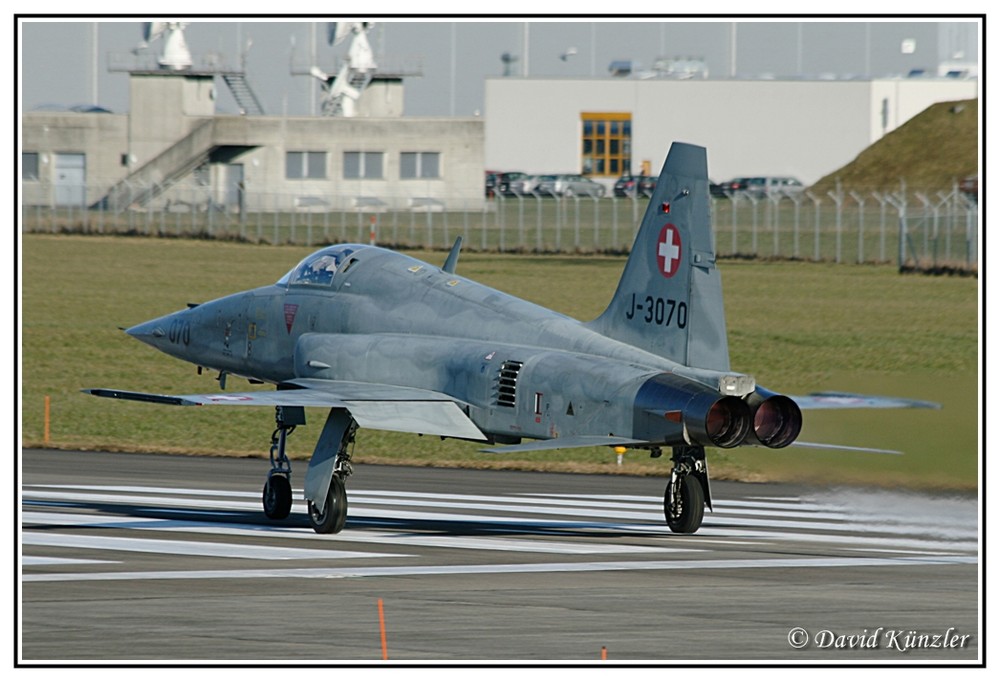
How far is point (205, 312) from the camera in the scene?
24.1m

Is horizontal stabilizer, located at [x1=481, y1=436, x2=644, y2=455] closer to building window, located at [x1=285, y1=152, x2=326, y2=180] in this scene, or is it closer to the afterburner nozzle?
the afterburner nozzle

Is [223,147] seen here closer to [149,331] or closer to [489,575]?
[149,331]

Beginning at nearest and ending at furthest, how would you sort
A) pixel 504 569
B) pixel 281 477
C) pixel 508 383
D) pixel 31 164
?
1. pixel 504 569
2. pixel 508 383
3. pixel 281 477
4. pixel 31 164

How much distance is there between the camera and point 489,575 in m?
17.7

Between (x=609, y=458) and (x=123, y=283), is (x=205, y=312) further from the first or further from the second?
(x=123, y=283)

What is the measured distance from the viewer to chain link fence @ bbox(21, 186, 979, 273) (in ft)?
201

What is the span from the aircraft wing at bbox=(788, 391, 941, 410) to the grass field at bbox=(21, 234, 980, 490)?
3338 mm

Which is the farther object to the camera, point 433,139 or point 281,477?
point 433,139

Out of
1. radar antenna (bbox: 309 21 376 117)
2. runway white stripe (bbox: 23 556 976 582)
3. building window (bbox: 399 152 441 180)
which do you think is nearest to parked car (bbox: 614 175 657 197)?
building window (bbox: 399 152 441 180)

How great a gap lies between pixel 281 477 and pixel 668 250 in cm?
592

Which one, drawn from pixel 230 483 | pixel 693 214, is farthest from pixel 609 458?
pixel 693 214

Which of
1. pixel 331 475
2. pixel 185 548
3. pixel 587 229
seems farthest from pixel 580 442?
pixel 587 229

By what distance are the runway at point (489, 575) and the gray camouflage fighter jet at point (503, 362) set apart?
126 cm

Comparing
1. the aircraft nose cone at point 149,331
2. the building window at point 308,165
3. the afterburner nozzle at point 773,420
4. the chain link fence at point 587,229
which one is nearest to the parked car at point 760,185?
the chain link fence at point 587,229
